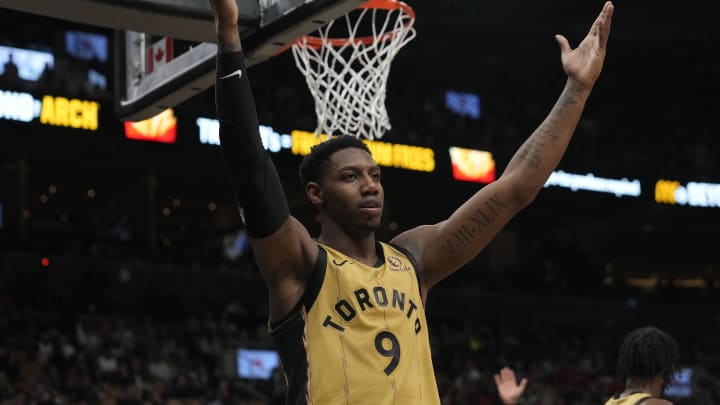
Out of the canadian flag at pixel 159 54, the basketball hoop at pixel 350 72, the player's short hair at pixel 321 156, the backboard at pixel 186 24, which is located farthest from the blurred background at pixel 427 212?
the player's short hair at pixel 321 156

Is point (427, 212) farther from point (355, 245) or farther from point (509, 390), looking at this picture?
point (355, 245)

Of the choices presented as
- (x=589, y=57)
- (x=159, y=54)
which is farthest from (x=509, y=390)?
(x=159, y=54)

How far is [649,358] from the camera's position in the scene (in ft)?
13.8

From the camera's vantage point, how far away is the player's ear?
9.61 feet

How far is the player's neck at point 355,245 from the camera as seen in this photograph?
290 cm

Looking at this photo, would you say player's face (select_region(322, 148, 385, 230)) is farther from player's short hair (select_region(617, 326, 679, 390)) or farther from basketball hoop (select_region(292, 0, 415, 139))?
basketball hoop (select_region(292, 0, 415, 139))

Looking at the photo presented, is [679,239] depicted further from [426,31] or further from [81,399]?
[81,399]

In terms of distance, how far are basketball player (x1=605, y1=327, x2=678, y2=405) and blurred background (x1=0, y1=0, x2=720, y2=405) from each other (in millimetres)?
10353

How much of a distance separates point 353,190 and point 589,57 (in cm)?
81

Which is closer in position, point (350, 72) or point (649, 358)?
point (649, 358)

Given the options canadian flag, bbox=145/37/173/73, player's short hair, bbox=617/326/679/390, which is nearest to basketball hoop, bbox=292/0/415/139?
canadian flag, bbox=145/37/173/73

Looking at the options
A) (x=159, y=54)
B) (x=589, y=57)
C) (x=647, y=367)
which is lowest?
(x=647, y=367)

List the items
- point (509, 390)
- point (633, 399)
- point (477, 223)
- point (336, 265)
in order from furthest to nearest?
point (633, 399), point (509, 390), point (477, 223), point (336, 265)

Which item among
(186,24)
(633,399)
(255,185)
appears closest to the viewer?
(255,185)
